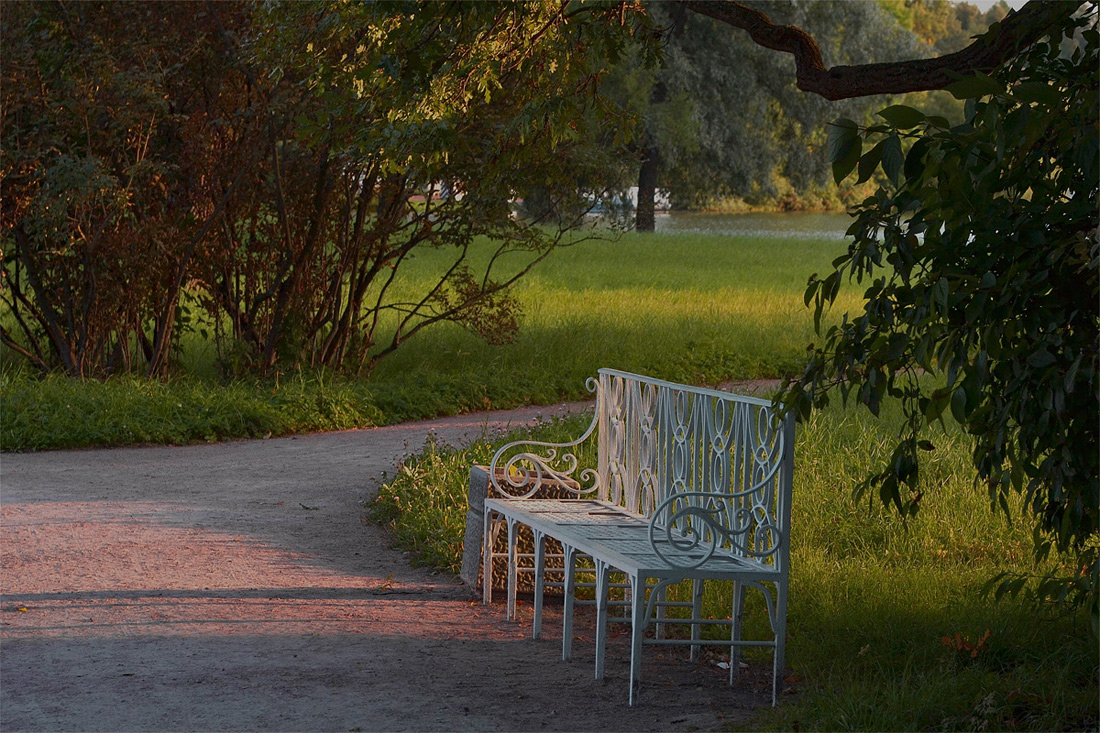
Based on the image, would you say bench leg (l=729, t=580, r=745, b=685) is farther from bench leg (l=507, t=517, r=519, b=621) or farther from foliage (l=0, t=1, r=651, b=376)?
foliage (l=0, t=1, r=651, b=376)

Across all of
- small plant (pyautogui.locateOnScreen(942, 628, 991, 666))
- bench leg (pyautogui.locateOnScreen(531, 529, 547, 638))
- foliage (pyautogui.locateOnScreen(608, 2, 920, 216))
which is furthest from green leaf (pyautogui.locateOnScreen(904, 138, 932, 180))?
foliage (pyautogui.locateOnScreen(608, 2, 920, 216))

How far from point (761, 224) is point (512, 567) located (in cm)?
4715

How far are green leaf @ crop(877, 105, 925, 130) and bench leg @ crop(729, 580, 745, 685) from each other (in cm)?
239

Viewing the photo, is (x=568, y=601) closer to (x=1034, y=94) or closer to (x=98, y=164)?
(x=1034, y=94)

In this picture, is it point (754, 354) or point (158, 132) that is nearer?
point (158, 132)

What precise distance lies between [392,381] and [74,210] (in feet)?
10.6

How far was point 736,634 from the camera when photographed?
15.3 ft

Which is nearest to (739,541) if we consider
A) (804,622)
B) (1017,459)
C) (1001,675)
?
(804,622)

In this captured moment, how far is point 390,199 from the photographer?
1205cm

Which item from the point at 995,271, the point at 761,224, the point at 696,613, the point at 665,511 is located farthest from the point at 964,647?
the point at 761,224

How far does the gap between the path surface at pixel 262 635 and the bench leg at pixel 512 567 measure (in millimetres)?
77

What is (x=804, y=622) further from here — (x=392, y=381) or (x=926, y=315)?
(x=392, y=381)

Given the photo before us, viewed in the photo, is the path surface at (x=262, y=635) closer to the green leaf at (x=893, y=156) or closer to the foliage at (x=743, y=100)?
the green leaf at (x=893, y=156)

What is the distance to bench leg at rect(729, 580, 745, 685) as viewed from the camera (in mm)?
4611
